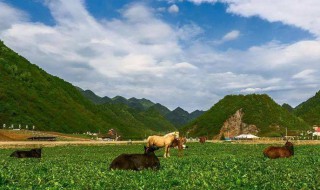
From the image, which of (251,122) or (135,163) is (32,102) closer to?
(251,122)

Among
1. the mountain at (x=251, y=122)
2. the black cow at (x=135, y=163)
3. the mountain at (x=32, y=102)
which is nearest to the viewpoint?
the black cow at (x=135, y=163)

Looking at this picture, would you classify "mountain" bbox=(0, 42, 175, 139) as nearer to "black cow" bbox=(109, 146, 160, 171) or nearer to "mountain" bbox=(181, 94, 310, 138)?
"mountain" bbox=(181, 94, 310, 138)

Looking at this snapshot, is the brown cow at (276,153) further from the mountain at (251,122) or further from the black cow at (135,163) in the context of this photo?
the mountain at (251,122)

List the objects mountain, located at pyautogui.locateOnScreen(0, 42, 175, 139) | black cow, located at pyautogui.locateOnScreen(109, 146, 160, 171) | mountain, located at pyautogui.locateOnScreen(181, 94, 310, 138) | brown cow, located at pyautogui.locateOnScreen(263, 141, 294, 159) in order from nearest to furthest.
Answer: black cow, located at pyautogui.locateOnScreen(109, 146, 160, 171), brown cow, located at pyautogui.locateOnScreen(263, 141, 294, 159), mountain, located at pyautogui.locateOnScreen(0, 42, 175, 139), mountain, located at pyautogui.locateOnScreen(181, 94, 310, 138)

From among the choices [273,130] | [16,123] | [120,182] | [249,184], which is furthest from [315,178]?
[273,130]

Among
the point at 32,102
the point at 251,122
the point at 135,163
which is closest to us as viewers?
the point at 135,163

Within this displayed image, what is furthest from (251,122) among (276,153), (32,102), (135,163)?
(135,163)

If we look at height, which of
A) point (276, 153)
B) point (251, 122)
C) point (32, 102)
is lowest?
point (276, 153)

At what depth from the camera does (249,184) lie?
594 inches

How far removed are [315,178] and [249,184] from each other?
314cm

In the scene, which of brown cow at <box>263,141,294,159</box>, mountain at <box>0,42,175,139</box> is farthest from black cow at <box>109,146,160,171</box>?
mountain at <box>0,42,175,139</box>

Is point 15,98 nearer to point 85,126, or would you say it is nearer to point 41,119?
point 41,119

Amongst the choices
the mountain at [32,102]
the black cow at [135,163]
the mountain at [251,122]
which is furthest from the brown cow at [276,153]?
the mountain at [251,122]

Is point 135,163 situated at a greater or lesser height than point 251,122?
lesser
